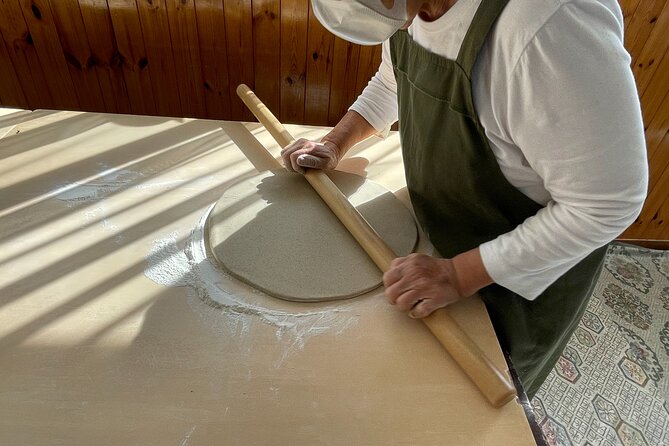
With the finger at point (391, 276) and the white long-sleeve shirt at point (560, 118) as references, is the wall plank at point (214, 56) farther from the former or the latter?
the finger at point (391, 276)

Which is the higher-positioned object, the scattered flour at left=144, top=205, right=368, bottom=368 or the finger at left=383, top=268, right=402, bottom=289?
the finger at left=383, top=268, right=402, bottom=289

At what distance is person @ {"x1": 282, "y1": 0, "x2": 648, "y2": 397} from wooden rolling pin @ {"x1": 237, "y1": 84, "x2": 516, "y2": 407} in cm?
4

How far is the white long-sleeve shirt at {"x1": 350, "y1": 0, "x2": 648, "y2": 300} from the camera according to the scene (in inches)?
19.6

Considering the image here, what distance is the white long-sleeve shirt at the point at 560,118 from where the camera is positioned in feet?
1.63

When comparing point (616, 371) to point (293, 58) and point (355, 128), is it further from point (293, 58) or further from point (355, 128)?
point (293, 58)

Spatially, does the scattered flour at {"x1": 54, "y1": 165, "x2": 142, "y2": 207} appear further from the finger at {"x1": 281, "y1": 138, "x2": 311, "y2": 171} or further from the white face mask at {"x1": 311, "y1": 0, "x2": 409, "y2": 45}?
the white face mask at {"x1": 311, "y1": 0, "x2": 409, "y2": 45}

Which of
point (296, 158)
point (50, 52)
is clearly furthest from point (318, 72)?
point (50, 52)

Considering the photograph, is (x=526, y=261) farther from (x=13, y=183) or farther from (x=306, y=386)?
(x=13, y=183)

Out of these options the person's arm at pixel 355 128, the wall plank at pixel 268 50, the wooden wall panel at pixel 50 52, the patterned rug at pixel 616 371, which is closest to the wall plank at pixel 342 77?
the wall plank at pixel 268 50

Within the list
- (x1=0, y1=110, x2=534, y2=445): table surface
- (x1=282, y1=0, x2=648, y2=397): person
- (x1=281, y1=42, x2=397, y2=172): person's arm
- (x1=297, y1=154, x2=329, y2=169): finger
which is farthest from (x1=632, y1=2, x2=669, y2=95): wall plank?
(x1=0, y1=110, x2=534, y2=445): table surface

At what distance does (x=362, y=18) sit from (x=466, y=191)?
1.02 feet

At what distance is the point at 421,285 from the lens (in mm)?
695

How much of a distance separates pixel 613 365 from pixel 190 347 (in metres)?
1.57

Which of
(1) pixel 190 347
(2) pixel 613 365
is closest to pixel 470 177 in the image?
(1) pixel 190 347
